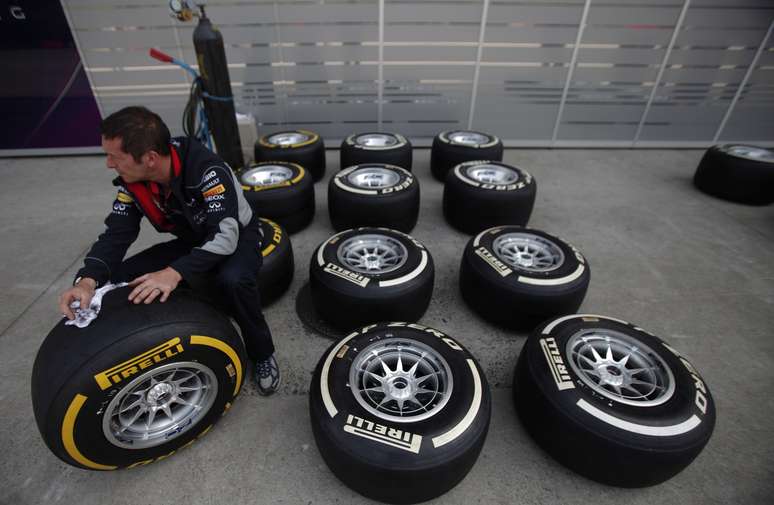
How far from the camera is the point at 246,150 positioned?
5.16 metres

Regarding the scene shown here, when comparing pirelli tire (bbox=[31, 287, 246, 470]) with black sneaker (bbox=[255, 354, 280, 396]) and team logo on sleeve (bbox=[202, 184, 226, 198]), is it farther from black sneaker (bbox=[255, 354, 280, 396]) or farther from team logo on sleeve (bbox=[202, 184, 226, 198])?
team logo on sleeve (bbox=[202, 184, 226, 198])

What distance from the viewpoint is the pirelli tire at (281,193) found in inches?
124

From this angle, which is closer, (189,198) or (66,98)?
(189,198)

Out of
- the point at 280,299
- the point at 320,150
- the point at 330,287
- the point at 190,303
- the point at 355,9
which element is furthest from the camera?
the point at 355,9

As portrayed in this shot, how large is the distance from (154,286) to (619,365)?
7.24 feet

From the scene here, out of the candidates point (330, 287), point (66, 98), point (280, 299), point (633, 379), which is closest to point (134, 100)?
point (66, 98)

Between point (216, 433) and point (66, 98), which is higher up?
point (66, 98)

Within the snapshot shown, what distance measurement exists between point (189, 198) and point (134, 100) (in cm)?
475

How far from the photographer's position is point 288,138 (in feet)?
15.0

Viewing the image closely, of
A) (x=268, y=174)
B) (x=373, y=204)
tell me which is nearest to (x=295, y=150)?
(x=268, y=174)

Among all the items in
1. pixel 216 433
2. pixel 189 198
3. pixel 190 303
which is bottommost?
pixel 216 433

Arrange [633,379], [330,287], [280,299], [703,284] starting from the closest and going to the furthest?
[633,379] < [330,287] < [280,299] < [703,284]

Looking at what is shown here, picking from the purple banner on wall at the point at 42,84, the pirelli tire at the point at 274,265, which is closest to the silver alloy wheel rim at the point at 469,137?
the pirelli tire at the point at 274,265

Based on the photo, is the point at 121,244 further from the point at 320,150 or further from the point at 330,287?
the point at 320,150
